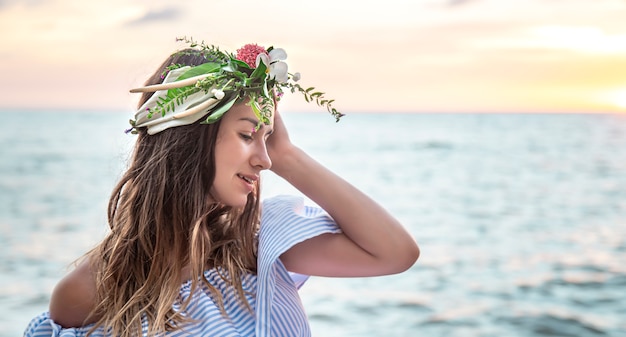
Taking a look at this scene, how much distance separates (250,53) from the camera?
6.72 ft

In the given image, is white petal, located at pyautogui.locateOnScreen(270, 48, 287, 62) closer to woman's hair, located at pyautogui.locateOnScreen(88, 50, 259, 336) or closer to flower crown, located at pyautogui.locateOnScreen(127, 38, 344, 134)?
flower crown, located at pyautogui.locateOnScreen(127, 38, 344, 134)

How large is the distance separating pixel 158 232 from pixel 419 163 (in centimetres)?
1863

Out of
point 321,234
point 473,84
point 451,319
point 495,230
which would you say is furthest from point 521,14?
point 321,234

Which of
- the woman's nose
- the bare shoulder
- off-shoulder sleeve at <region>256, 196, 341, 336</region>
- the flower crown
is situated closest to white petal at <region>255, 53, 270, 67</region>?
the flower crown

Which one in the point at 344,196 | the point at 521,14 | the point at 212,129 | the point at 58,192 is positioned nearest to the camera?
the point at 212,129

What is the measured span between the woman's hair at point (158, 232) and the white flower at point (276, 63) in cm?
19

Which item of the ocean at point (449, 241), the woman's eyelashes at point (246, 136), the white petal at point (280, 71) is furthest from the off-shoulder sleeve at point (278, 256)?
the white petal at point (280, 71)

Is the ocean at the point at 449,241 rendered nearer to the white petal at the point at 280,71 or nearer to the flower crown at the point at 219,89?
the flower crown at the point at 219,89

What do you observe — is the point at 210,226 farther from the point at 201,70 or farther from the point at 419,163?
the point at 419,163

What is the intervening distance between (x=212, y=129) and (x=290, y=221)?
0.38m

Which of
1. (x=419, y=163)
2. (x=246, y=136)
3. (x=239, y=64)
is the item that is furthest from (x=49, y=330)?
(x=419, y=163)

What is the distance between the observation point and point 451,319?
20.6 ft

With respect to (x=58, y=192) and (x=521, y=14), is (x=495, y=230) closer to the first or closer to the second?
(x=58, y=192)

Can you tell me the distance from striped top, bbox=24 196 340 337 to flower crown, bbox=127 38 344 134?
0.36 meters
